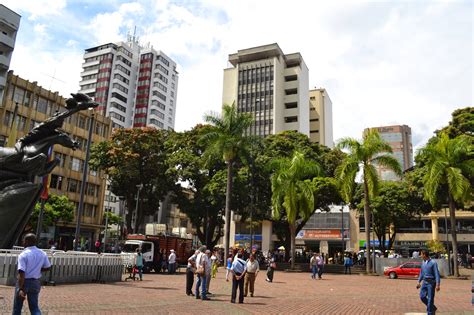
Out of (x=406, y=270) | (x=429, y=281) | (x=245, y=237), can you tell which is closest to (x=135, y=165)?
(x=245, y=237)

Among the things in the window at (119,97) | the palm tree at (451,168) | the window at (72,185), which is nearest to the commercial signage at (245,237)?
the window at (72,185)

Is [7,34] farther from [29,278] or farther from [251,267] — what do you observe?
[29,278]

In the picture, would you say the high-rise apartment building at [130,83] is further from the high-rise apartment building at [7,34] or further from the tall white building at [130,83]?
the high-rise apartment building at [7,34]

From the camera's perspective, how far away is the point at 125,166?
4075cm

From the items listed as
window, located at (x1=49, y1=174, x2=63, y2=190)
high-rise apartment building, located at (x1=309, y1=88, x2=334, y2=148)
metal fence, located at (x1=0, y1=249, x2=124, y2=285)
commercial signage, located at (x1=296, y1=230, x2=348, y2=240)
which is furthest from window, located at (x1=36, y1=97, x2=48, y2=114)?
high-rise apartment building, located at (x1=309, y1=88, x2=334, y2=148)

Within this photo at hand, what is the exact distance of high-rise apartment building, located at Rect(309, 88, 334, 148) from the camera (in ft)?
286

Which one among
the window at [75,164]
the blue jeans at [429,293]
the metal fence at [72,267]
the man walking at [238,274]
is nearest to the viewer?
the blue jeans at [429,293]

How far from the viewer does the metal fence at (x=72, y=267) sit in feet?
44.3

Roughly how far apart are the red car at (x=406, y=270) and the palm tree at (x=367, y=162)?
241cm

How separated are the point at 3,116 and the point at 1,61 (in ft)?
28.9

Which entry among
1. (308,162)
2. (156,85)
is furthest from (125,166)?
(156,85)

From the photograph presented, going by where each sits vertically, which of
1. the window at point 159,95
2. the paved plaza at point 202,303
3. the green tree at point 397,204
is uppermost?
the window at point 159,95

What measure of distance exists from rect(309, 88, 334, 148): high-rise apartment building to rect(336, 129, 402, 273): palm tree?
5404 cm

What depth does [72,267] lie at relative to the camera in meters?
15.8
